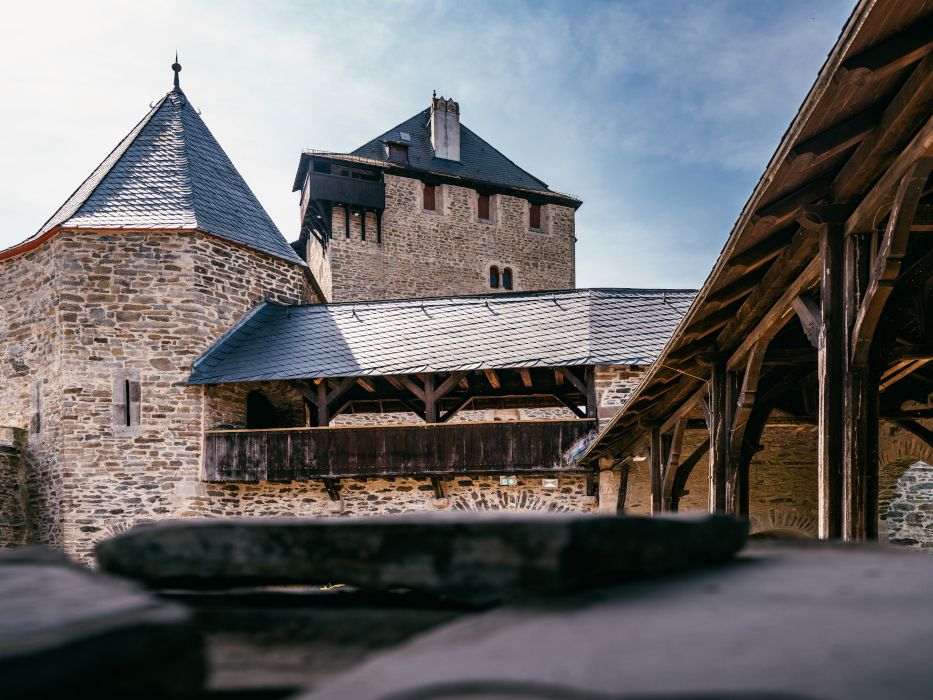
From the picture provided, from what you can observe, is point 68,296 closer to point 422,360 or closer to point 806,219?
point 422,360

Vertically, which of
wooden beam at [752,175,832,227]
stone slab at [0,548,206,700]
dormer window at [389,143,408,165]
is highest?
dormer window at [389,143,408,165]

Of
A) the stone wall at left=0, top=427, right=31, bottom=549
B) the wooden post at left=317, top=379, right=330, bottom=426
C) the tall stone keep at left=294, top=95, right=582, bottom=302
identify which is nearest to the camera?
the wooden post at left=317, top=379, right=330, bottom=426

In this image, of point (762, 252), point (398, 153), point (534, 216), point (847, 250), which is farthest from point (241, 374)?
point (534, 216)

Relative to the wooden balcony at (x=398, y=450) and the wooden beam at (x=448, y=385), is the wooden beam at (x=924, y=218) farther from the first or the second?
the wooden beam at (x=448, y=385)

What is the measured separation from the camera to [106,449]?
14.0 meters

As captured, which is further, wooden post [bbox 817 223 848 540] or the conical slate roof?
the conical slate roof

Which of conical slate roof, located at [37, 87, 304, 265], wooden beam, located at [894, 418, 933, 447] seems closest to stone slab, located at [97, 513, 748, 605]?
wooden beam, located at [894, 418, 933, 447]

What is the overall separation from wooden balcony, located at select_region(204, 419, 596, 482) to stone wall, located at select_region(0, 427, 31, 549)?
345cm

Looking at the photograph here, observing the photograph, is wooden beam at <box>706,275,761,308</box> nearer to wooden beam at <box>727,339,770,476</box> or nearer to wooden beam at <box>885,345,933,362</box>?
wooden beam at <box>727,339,770,476</box>

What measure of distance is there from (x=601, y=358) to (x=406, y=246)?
13.1 m

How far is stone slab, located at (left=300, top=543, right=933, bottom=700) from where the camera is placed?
85cm

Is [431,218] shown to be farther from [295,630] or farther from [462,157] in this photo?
[295,630]

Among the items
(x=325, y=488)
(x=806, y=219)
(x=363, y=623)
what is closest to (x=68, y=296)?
(x=325, y=488)

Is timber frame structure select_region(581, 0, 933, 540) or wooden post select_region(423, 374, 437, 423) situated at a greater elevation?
timber frame structure select_region(581, 0, 933, 540)
